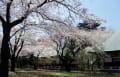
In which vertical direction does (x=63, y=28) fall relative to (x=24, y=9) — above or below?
below

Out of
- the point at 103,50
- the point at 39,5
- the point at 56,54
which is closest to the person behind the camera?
the point at 39,5

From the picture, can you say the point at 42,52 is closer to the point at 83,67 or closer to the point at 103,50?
the point at 83,67

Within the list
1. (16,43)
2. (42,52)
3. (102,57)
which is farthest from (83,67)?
(16,43)

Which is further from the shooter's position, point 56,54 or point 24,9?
point 56,54

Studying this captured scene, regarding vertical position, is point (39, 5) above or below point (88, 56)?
above

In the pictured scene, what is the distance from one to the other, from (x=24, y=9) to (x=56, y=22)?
196cm

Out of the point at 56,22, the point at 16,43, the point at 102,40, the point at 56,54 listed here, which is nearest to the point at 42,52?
the point at 56,54

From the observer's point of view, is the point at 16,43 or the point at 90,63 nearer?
the point at 16,43

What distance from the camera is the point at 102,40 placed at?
144 ft

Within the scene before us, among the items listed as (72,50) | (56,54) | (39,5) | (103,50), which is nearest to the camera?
(39,5)

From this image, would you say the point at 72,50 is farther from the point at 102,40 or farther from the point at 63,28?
the point at 63,28

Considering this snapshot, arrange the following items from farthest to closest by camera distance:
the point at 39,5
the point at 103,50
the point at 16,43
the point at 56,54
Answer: the point at 56,54
the point at 103,50
the point at 16,43
the point at 39,5

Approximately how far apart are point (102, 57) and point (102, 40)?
2.86 m

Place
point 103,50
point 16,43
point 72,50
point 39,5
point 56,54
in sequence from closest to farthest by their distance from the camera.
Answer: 1. point 39,5
2. point 16,43
3. point 103,50
4. point 72,50
5. point 56,54
